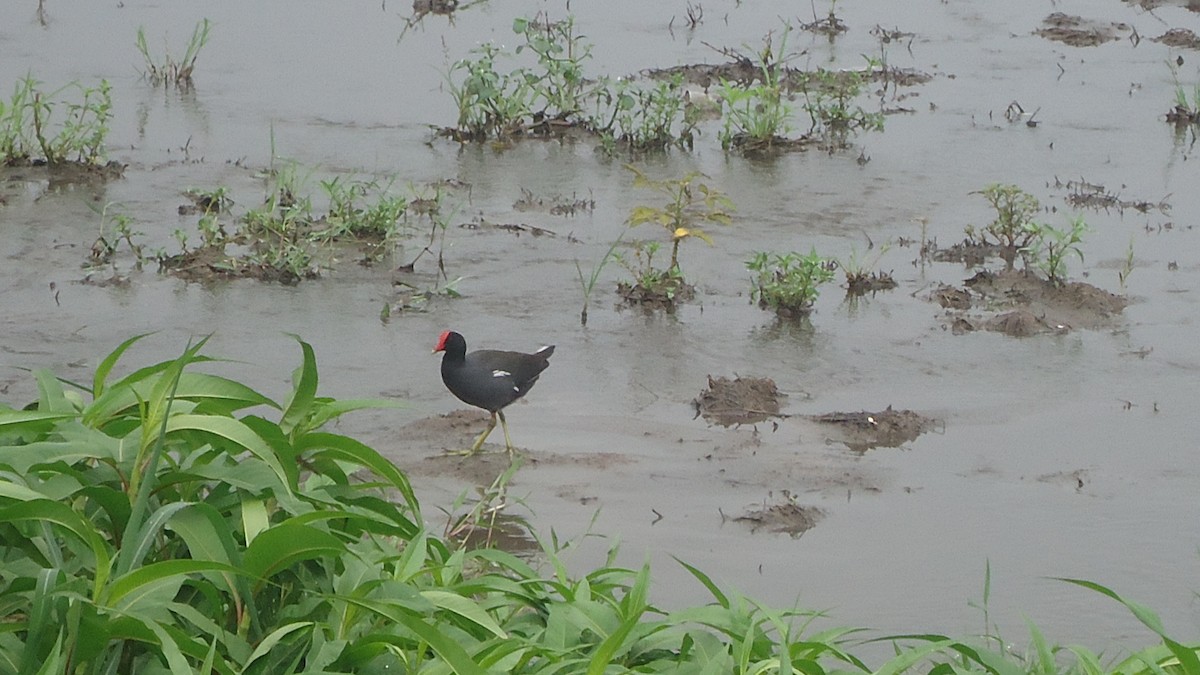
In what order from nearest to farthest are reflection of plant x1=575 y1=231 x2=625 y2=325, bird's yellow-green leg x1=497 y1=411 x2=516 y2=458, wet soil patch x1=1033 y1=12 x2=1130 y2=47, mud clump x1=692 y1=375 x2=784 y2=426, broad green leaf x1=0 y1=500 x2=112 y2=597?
broad green leaf x1=0 y1=500 x2=112 y2=597
bird's yellow-green leg x1=497 y1=411 x2=516 y2=458
mud clump x1=692 y1=375 x2=784 y2=426
reflection of plant x1=575 y1=231 x2=625 y2=325
wet soil patch x1=1033 y1=12 x2=1130 y2=47

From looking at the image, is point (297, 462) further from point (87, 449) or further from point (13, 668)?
point (13, 668)

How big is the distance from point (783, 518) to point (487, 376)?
1.09 meters

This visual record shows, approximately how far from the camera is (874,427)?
18.3 feet

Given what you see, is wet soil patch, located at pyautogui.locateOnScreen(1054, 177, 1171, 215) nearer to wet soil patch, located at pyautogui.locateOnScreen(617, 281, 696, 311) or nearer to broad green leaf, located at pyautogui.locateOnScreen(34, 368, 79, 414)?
wet soil patch, located at pyautogui.locateOnScreen(617, 281, 696, 311)

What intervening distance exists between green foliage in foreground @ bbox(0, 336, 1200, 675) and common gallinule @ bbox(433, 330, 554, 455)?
2166mm

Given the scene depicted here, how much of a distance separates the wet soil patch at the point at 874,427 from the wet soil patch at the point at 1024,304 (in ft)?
3.23

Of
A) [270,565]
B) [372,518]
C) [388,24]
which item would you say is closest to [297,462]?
[372,518]

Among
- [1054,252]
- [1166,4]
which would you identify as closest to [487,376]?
[1054,252]

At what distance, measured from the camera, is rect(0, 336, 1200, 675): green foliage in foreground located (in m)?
2.41

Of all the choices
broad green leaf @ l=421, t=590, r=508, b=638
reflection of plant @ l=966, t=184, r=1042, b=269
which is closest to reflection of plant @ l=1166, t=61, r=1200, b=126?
reflection of plant @ l=966, t=184, r=1042, b=269

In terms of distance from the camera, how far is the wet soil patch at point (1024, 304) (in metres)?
6.60

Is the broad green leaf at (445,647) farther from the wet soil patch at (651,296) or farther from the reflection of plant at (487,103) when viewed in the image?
the reflection of plant at (487,103)

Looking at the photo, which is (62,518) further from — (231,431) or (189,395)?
(189,395)

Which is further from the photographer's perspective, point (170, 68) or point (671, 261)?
point (170, 68)
